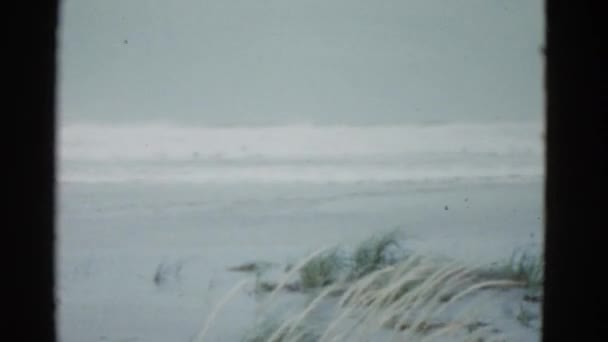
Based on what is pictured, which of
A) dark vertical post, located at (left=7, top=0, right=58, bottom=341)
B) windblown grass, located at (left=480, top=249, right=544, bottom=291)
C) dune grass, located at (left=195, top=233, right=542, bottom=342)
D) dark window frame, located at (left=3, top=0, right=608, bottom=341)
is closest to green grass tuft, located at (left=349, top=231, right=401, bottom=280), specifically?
dune grass, located at (left=195, top=233, right=542, bottom=342)

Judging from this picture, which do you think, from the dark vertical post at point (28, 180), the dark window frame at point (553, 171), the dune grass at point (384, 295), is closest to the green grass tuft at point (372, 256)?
the dune grass at point (384, 295)

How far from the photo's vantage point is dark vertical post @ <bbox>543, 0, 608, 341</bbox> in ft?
4.46

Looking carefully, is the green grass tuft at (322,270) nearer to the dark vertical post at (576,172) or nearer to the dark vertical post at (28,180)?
the dark vertical post at (576,172)

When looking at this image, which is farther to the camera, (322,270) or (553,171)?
(322,270)

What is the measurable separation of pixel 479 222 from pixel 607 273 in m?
0.31

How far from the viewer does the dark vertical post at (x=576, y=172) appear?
4.46ft

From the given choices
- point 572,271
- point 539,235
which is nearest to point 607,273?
point 572,271

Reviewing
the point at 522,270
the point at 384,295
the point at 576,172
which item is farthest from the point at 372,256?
the point at 576,172

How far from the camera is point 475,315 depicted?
1533mm

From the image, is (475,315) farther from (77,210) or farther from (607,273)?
(77,210)

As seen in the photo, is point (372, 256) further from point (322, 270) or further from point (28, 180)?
point (28, 180)

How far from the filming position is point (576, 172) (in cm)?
137

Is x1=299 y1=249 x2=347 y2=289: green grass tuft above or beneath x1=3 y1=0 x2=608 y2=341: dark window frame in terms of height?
beneath

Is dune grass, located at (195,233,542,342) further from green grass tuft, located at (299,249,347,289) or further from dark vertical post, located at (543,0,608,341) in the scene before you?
dark vertical post, located at (543,0,608,341)
